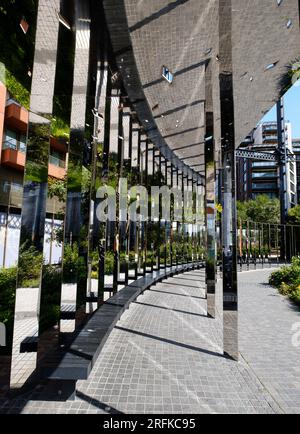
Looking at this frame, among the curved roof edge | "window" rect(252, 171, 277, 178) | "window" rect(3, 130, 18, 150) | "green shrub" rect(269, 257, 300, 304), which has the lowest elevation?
"green shrub" rect(269, 257, 300, 304)

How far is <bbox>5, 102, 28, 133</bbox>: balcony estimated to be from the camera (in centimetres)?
1778

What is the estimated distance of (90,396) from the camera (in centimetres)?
360

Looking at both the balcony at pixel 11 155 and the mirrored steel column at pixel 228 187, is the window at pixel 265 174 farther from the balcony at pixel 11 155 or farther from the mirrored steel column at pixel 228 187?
the mirrored steel column at pixel 228 187

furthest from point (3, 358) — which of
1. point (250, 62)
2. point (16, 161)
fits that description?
point (16, 161)

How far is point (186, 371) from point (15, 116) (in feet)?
58.9

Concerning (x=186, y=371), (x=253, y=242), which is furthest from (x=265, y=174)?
(x=186, y=371)

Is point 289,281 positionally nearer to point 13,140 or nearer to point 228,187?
point 228,187

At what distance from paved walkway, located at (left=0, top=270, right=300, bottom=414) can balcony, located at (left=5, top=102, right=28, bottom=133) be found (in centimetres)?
1508

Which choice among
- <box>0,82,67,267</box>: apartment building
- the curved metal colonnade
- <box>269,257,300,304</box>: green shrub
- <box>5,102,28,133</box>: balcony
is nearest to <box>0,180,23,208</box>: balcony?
<box>0,82,67,267</box>: apartment building

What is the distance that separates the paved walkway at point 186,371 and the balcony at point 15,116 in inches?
594

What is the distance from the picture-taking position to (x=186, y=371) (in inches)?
171

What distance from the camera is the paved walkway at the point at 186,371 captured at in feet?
11.2

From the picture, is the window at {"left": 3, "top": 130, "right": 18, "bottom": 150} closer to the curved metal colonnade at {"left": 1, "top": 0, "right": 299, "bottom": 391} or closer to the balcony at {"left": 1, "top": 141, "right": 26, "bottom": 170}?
the balcony at {"left": 1, "top": 141, "right": 26, "bottom": 170}
